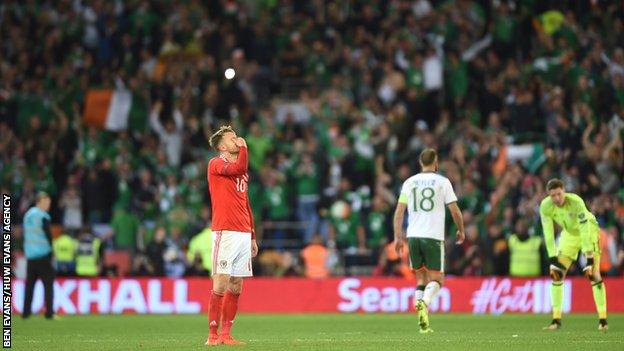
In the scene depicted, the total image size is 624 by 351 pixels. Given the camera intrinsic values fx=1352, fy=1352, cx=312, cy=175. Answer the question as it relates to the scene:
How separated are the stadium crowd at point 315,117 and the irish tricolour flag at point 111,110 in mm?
181

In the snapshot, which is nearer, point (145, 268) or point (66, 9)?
point (145, 268)

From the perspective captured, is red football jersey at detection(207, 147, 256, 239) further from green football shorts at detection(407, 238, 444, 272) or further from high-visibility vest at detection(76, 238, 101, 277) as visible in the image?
high-visibility vest at detection(76, 238, 101, 277)

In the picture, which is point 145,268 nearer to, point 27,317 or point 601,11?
point 27,317

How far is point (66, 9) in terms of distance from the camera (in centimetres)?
3328

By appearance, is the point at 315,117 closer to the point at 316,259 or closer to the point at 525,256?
the point at 316,259

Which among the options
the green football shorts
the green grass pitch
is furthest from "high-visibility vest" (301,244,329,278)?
the green football shorts

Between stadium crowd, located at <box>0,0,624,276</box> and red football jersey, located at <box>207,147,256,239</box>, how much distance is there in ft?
41.8

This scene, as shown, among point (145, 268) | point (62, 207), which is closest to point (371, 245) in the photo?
point (145, 268)

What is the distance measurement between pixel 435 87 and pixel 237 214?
15.8m

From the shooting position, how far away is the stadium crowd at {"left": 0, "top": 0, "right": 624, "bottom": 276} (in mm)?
27922

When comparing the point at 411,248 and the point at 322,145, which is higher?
the point at 322,145

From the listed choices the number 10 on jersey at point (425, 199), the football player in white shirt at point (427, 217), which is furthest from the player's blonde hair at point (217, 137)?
the number 10 on jersey at point (425, 199)

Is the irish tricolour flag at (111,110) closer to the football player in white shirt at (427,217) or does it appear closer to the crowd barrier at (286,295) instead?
the crowd barrier at (286,295)

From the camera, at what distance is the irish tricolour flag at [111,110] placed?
1235 inches
